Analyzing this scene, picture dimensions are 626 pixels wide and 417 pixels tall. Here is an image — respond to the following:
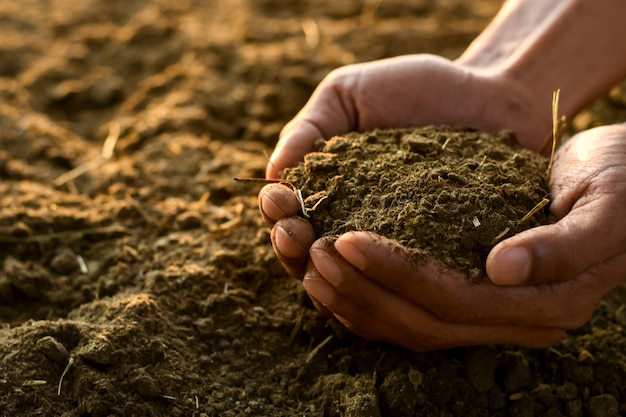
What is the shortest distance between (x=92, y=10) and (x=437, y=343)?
2.67 meters

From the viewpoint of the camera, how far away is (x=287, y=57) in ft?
10.7

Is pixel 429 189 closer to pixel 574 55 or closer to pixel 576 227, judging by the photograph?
pixel 576 227

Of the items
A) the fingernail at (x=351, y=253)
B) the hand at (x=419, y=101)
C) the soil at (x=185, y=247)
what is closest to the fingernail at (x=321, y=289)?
the fingernail at (x=351, y=253)

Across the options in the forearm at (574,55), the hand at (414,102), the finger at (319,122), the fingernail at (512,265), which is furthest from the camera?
the forearm at (574,55)

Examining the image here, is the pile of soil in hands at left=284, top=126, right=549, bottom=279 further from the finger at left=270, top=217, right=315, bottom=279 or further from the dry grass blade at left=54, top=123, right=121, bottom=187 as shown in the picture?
the dry grass blade at left=54, top=123, right=121, bottom=187

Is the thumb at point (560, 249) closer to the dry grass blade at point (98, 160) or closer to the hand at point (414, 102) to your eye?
the hand at point (414, 102)

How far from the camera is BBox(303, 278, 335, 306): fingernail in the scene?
1738 millimetres

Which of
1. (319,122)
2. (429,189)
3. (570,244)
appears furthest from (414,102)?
(570,244)

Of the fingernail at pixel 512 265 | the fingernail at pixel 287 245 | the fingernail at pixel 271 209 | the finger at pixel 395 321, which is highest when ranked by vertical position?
the fingernail at pixel 512 265

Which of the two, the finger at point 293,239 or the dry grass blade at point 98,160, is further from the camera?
the dry grass blade at point 98,160

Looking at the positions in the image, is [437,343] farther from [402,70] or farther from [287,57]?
[287,57]

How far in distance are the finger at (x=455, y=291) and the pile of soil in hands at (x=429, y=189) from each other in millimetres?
48

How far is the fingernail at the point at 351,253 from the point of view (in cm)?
164

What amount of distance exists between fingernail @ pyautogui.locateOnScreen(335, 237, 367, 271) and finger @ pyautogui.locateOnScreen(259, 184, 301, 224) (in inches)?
8.6
